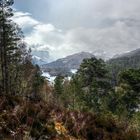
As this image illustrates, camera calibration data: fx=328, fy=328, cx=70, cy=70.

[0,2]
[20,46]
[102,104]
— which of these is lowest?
[102,104]

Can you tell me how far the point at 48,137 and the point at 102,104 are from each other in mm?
56302

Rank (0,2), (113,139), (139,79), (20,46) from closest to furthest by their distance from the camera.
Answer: (113,139)
(0,2)
(139,79)
(20,46)

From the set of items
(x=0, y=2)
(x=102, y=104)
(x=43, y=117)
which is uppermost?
(x=0, y=2)

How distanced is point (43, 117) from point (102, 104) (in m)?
55.5

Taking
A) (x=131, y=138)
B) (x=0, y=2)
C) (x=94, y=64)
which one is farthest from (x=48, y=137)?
(x=94, y=64)

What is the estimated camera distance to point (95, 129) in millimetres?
9391

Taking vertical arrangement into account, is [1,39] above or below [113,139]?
above

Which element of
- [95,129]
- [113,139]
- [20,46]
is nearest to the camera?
[113,139]

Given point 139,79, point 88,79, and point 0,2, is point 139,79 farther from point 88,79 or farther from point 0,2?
point 0,2

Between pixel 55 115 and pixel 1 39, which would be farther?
pixel 1 39

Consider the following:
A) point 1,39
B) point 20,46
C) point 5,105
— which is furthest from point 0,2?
point 5,105

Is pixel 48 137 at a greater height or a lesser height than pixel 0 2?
lesser

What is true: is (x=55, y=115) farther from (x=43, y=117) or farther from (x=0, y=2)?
(x=0, y=2)

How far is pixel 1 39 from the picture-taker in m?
55.3
